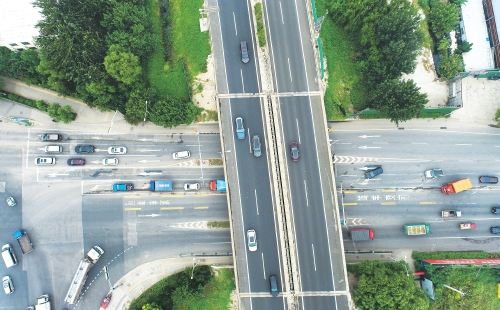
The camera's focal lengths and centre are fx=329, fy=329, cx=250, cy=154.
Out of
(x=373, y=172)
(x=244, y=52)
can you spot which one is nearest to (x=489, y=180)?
(x=373, y=172)

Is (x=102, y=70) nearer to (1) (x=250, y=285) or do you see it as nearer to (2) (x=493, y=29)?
(1) (x=250, y=285)

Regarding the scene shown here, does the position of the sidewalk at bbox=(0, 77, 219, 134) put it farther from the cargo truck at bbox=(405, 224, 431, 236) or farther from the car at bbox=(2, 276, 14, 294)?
the cargo truck at bbox=(405, 224, 431, 236)

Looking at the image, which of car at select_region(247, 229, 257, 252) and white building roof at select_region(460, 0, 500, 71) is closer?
car at select_region(247, 229, 257, 252)

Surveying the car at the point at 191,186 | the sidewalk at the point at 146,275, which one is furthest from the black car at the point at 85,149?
the sidewalk at the point at 146,275

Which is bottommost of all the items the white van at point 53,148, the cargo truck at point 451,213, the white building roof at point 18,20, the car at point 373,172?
the cargo truck at point 451,213

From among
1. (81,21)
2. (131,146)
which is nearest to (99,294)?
(131,146)

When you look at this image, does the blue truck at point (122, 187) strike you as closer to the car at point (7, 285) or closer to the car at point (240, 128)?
the car at point (240, 128)

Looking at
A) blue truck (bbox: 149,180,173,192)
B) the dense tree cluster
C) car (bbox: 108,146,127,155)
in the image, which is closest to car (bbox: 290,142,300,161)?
the dense tree cluster
